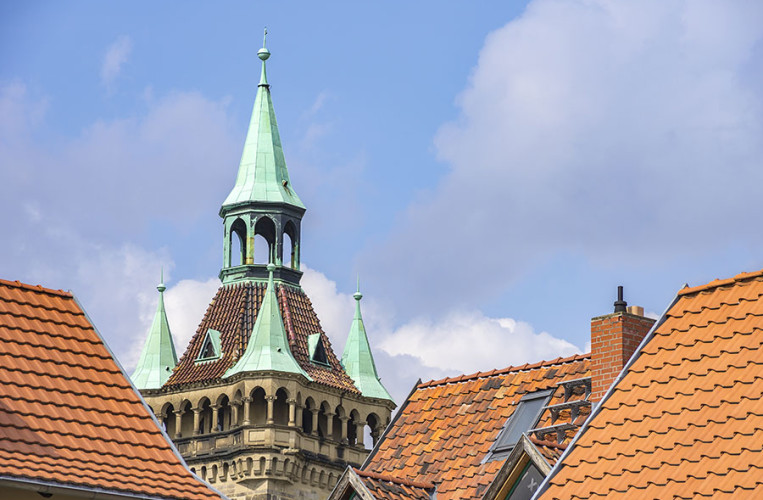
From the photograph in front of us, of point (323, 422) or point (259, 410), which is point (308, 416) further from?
point (259, 410)

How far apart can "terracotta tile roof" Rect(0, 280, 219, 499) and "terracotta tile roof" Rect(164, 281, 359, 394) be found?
212 ft

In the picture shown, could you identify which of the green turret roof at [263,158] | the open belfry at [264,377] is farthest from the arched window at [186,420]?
the green turret roof at [263,158]

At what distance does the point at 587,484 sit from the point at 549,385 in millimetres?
8295

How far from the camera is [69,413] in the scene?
2516 centimetres

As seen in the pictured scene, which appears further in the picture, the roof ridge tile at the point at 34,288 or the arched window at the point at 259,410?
the arched window at the point at 259,410

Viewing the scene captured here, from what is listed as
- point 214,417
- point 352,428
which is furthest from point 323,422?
point 214,417

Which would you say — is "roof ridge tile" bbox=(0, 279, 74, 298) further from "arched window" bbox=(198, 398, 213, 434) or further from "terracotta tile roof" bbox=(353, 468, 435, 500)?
"arched window" bbox=(198, 398, 213, 434)

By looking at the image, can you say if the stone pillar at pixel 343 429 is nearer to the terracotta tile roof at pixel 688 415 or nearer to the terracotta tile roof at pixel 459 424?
the terracotta tile roof at pixel 459 424

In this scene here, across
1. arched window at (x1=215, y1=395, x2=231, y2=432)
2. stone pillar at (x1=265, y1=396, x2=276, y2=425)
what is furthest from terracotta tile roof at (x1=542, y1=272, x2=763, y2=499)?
arched window at (x1=215, y1=395, x2=231, y2=432)

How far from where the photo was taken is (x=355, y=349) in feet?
307

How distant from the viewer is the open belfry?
89875 mm

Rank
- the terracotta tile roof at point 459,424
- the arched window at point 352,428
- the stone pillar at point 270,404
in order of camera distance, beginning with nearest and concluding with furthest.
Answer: the terracotta tile roof at point 459,424, the stone pillar at point 270,404, the arched window at point 352,428

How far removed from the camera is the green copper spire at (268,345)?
9000 cm

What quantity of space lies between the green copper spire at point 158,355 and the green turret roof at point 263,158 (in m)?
6.36
